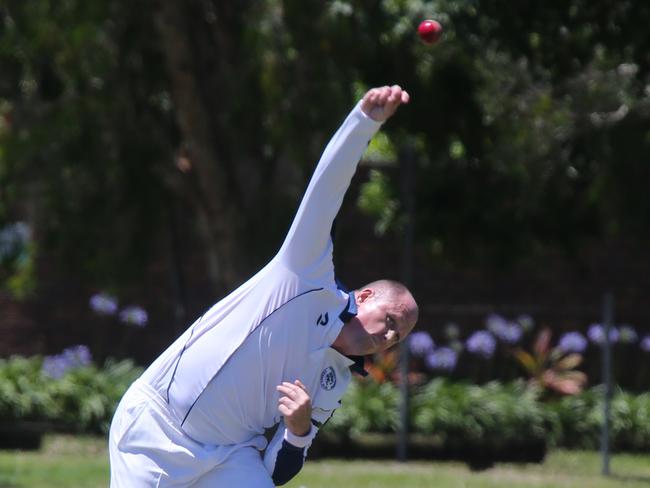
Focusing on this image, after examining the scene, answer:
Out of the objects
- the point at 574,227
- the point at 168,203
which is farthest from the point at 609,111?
the point at 168,203

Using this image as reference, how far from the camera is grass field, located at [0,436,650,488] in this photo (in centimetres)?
1013

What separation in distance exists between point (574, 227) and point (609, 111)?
187cm

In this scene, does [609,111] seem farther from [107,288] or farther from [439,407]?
[107,288]

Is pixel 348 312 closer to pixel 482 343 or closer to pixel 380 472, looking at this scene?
pixel 380 472

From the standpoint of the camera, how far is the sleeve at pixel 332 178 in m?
4.13

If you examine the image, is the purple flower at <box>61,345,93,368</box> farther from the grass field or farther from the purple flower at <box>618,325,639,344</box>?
the purple flower at <box>618,325,639,344</box>

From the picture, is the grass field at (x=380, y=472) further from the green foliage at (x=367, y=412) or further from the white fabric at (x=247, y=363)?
the white fabric at (x=247, y=363)

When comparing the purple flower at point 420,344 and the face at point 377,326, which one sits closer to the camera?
the face at point 377,326

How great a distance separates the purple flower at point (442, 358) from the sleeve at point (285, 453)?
897cm

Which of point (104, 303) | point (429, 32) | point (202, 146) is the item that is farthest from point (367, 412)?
point (429, 32)

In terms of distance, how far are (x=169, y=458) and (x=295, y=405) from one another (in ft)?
1.59

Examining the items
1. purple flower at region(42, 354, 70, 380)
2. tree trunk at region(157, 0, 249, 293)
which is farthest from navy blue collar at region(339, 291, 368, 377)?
purple flower at region(42, 354, 70, 380)

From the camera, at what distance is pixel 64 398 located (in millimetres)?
12750

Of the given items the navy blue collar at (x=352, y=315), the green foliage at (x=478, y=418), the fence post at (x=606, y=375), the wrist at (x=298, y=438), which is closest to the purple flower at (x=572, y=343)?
the green foliage at (x=478, y=418)
